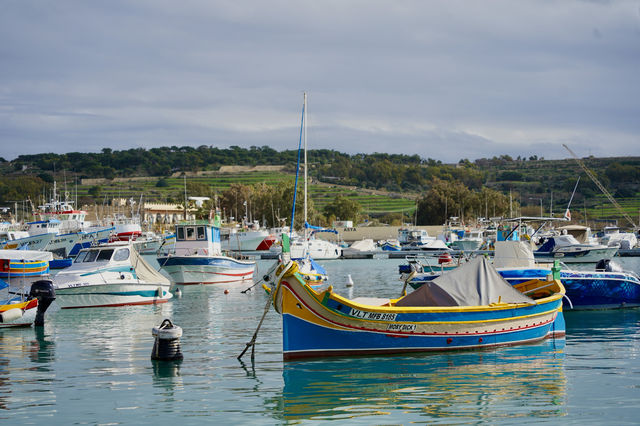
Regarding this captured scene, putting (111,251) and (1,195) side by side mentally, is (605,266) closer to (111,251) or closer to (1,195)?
(111,251)

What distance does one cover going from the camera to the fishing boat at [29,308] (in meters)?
24.7

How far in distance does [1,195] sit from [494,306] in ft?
550

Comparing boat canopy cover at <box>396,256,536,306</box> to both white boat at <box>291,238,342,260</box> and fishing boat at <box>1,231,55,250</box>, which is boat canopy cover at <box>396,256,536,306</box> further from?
fishing boat at <box>1,231,55,250</box>

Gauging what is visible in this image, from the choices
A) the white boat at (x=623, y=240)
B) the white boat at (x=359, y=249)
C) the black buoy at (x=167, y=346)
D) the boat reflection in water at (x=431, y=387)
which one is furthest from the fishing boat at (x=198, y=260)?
the white boat at (x=623, y=240)

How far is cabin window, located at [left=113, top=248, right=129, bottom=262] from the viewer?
33406 millimetres

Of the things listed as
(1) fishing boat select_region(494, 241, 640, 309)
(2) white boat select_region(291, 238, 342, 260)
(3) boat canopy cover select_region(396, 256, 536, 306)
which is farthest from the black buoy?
(2) white boat select_region(291, 238, 342, 260)

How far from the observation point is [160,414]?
13.6 meters

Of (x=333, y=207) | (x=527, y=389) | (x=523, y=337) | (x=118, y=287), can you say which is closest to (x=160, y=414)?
(x=527, y=389)

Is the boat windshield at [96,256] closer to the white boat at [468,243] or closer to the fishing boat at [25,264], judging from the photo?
the fishing boat at [25,264]

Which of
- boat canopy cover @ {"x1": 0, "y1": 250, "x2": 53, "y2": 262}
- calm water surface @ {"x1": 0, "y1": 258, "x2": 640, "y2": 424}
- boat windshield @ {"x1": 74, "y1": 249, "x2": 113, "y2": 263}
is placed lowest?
calm water surface @ {"x1": 0, "y1": 258, "x2": 640, "y2": 424}

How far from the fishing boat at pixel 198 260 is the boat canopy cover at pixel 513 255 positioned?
873 inches

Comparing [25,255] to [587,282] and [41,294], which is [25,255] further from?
[587,282]

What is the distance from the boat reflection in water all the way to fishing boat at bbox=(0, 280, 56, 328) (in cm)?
1166

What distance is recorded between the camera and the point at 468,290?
19250 mm
